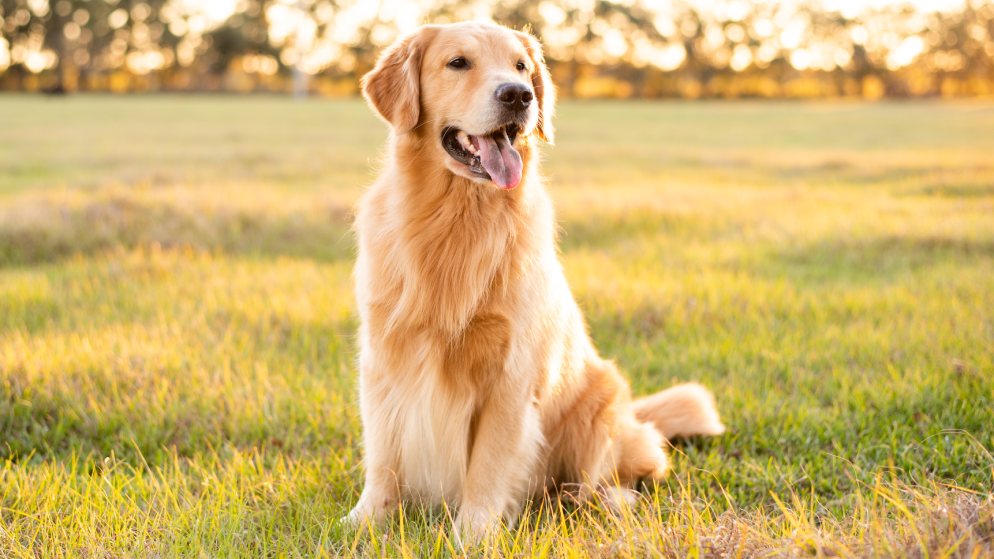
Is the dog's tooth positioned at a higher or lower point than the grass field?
higher

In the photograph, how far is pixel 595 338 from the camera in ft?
14.9

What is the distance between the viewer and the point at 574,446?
287cm

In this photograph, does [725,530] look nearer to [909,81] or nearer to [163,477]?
[163,477]

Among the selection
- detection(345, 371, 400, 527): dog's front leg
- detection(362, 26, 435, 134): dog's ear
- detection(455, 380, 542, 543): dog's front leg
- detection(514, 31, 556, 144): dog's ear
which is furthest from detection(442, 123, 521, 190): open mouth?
detection(345, 371, 400, 527): dog's front leg

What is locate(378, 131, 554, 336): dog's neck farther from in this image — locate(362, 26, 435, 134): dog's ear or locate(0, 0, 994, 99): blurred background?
locate(0, 0, 994, 99): blurred background

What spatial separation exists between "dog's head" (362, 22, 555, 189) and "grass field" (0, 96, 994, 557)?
0.34m

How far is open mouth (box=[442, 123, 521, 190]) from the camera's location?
2600 mm

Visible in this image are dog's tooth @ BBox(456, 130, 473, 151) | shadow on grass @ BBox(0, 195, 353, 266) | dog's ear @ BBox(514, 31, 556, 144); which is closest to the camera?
dog's tooth @ BBox(456, 130, 473, 151)

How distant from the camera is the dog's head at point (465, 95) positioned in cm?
260

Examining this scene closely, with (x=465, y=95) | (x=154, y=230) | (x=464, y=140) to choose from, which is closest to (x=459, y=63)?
(x=465, y=95)

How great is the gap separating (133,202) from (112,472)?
4.71 meters

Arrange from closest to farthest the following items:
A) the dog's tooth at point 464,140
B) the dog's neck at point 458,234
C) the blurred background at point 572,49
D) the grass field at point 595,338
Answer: the grass field at point 595,338 < the dog's neck at point 458,234 < the dog's tooth at point 464,140 < the blurred background at point 572,49

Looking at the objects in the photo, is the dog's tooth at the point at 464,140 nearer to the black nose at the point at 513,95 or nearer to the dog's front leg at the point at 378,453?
the black nose at the point at 513,95

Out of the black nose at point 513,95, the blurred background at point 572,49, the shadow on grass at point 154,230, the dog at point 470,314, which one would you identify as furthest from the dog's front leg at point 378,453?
the blurred background at point 572,49
